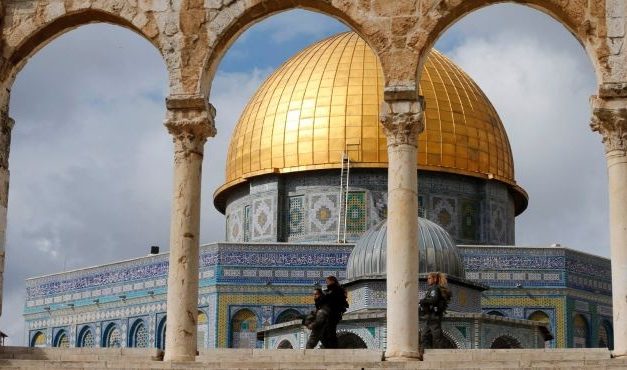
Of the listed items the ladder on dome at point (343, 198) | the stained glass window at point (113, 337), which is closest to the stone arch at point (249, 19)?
the ladder on dome at point (343, 198)

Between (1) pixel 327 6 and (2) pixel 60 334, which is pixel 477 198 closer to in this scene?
(2) pixel 60 334

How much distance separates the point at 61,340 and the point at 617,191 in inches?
1052

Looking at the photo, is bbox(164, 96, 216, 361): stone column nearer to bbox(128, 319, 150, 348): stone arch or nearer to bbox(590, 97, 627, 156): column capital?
bbox(590, 97, 627, 156): column capital

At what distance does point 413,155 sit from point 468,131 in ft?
68.5

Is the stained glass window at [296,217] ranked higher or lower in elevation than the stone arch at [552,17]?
higher

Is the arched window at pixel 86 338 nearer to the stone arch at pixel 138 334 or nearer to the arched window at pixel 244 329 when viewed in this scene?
the stone arch at pixel 138 334

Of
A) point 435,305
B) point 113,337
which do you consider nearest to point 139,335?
point 113,337

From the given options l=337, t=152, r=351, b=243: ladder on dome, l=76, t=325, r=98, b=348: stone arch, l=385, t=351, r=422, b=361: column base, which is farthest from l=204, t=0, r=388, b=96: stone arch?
l=76, t=325, r=98, b=348: stone arch

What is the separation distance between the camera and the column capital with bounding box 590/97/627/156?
19.4 metres

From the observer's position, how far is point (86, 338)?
139ft

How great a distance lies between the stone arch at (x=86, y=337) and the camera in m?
42.2

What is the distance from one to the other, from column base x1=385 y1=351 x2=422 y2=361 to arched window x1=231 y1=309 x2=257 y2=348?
19395mm

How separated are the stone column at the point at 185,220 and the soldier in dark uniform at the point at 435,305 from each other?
3.54 metres

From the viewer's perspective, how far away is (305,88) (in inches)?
1626
